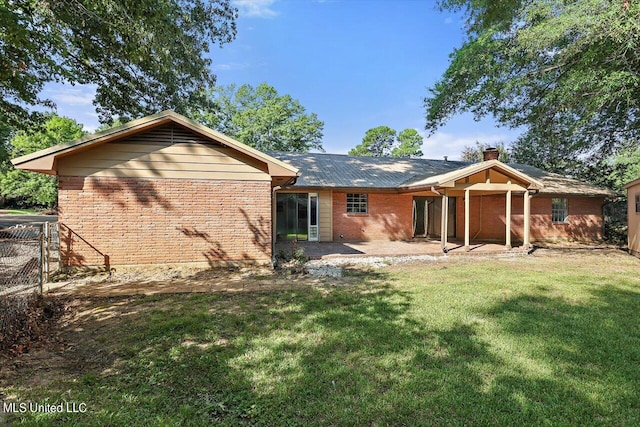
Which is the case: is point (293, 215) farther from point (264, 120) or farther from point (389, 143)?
point (389, 143)

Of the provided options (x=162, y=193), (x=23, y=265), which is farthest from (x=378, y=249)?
(x=23, y=265)

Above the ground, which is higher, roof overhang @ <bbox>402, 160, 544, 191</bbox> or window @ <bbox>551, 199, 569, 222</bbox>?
roof overhang @ <bbox>402, 160, 544, 191</bbox>

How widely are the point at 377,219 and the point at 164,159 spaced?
9.99 meters

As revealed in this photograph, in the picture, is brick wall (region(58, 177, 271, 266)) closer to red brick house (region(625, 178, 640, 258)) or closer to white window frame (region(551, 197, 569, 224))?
red brick house (region(625, 178, 640, 258))

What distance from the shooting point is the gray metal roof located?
15.3 meters

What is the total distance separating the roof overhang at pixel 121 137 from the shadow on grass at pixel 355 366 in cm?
393

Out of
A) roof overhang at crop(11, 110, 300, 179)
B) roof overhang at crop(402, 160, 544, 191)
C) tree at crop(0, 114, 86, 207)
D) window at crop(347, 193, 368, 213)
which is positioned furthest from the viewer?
tree at crop(0, 114, 86, 207)

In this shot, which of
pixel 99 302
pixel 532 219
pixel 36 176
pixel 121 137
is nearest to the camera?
pixel 99 302

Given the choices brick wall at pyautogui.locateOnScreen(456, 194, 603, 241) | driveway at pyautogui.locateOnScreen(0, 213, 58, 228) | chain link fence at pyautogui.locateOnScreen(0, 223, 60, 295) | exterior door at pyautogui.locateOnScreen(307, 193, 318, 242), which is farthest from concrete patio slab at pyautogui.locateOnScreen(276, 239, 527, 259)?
driveway at pyautogui.locateOnScreen(0, 213, 58, 228)

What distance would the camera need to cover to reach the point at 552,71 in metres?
12.0

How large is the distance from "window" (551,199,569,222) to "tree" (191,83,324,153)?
23.2 metres

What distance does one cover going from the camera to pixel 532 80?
12.5 metres

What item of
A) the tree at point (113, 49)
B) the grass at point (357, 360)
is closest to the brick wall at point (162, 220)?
the grass at point (357, 360)

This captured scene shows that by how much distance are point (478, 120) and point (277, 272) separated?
1273 cm
